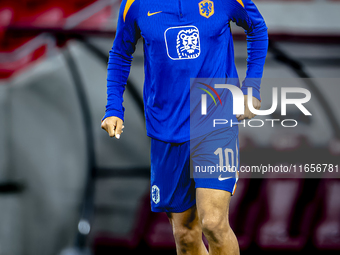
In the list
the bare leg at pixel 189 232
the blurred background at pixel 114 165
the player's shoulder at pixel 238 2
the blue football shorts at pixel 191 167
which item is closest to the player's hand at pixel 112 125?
the blue football shorts at pixel 191 167

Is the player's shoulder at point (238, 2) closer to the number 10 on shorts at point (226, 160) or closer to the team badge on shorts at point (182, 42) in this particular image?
the team badge on shorts at point (182, 42)

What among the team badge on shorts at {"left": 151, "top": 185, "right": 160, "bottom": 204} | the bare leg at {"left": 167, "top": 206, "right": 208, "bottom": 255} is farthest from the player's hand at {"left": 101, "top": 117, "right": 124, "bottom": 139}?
the bare leg at {"left": 167, "top": 206, "right": 208, "bottom": 255}

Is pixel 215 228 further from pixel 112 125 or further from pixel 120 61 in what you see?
pixel 120 61

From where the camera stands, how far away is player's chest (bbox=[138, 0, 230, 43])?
171 cm

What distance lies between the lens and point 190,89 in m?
1.77

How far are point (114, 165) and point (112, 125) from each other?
2169 mm

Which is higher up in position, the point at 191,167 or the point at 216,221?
the point at 191,167

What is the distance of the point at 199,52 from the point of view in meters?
1.73

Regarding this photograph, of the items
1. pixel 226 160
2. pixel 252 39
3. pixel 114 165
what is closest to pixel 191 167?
pixel 226 160

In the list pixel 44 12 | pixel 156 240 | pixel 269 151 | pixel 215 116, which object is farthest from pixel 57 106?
pixel 44 12

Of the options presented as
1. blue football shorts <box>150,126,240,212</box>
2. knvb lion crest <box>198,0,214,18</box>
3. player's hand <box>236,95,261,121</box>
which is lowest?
blue football shorts <box>150,126,240,212</box>

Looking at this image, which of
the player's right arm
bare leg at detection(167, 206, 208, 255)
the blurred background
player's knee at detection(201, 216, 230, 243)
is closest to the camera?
player's knee at detection(201, 216, 230, 243)

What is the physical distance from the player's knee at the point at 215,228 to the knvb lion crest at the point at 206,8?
87cm

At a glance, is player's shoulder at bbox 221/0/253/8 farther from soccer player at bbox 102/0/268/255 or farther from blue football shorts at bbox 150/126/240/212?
blue football shorts at bbox 150/126/240/212
